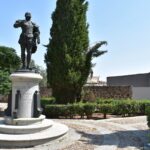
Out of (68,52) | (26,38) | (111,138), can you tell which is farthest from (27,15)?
(68,52)

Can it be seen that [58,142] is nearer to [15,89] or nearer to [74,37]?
[15,89]

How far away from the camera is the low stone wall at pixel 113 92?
1130 inches

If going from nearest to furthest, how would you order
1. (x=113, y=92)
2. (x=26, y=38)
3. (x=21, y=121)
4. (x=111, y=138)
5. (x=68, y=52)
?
1. (x=111, y=138)
2. (x=21, y=121)
3. (x=26, y=38)
4. (x=68, y=52)
5. (x=113, y=92)

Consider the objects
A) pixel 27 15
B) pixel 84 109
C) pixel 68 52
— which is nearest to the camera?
pixel 27 15

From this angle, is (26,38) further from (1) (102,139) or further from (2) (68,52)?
(2) (68,52)

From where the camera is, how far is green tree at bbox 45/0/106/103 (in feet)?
65.0

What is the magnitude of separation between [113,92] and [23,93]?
60.2 feet

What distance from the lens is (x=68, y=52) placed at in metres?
19.9

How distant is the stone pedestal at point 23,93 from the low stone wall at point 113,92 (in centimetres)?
1648

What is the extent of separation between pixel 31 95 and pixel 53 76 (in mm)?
8273

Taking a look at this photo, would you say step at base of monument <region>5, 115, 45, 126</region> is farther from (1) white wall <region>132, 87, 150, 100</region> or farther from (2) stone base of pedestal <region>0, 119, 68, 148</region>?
(1) white wall <region>132, 87, 150, 100</region>

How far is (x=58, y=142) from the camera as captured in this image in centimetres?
1022

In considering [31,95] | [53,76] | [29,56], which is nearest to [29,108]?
[31,95]

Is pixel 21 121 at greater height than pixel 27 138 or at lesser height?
greater
